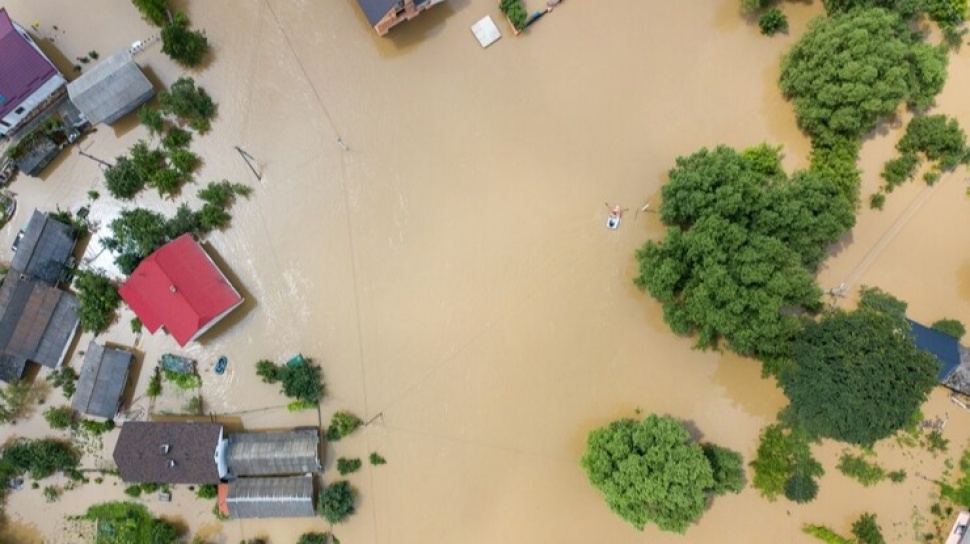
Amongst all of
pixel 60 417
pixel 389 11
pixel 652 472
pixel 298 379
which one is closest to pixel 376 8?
pixel 389 11

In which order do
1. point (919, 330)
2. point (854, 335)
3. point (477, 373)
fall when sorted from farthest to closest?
1. point (477, 373)
2. point (919, 330)
3. point (854, 335)

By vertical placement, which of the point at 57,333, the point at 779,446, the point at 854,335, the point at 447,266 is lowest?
the point at 779,446

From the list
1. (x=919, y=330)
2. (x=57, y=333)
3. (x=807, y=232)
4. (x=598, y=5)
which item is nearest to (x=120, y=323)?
(x=57, y=333)

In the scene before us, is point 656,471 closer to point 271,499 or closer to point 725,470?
point 725,470

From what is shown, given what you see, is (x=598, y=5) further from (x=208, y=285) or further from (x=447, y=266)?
(x=208, y=285)

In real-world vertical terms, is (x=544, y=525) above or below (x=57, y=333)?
below
